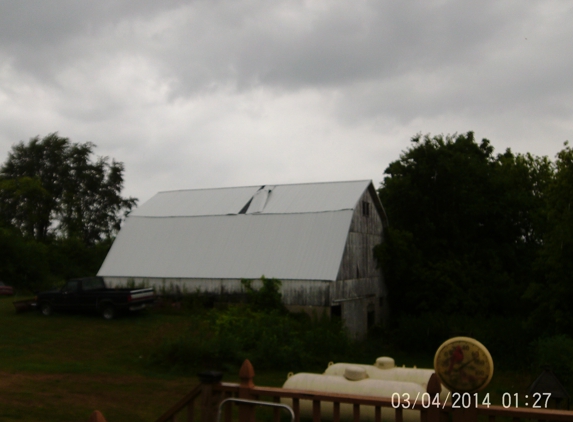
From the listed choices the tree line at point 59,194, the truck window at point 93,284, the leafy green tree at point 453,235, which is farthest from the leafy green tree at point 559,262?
the tree line at point 59,194

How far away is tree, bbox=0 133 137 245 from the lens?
2351 inches

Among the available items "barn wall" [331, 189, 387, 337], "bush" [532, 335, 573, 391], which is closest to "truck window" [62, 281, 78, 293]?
"barn wall" [331, 189, 387, 337]

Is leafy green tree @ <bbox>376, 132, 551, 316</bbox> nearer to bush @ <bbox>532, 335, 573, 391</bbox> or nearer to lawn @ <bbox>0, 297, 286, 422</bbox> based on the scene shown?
bush @ <bbox>532, 335, 573, 391</bbox>

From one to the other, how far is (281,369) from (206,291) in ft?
42.9

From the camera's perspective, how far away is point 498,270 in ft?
130

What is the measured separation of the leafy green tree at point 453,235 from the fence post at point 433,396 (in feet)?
102

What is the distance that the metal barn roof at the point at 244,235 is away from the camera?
30578 mm

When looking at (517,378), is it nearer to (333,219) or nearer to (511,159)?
(333,219)

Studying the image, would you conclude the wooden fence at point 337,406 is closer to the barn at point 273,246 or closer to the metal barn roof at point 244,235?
the barn at point 273,246

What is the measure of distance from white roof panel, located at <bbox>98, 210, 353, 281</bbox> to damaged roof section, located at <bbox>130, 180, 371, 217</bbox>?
711 millimetres

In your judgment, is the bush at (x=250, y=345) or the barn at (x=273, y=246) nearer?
the bush at (x=250, y=345)

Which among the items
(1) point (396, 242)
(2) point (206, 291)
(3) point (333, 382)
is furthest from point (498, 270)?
(3) point (333, 382)

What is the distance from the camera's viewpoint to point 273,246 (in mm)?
31781

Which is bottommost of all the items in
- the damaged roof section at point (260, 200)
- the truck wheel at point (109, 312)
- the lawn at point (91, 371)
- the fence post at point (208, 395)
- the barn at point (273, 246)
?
the lawn at point (91, 371)
